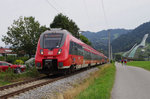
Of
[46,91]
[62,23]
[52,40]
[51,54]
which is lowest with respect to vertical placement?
[46,91]

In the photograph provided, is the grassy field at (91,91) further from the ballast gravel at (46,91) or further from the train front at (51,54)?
the train front at (51,54)

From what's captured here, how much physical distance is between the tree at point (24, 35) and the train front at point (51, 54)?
40.1 m

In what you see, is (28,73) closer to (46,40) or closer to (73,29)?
(46,40)

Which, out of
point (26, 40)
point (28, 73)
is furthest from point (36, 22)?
point (28, 73)

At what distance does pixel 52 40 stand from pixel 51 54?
126cm

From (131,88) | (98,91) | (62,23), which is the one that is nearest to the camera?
(98,91)

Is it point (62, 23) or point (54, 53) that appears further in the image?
point (62, 23)

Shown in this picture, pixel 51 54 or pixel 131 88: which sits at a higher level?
pixel 51 54

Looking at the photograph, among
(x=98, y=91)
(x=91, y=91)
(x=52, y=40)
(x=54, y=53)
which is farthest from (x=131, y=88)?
(x=52, y=40)

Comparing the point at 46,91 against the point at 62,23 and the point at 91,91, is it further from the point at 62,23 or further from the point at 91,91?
the point at 62,23

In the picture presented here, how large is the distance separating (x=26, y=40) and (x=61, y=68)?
4148 centimetres

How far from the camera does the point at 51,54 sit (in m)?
13.9

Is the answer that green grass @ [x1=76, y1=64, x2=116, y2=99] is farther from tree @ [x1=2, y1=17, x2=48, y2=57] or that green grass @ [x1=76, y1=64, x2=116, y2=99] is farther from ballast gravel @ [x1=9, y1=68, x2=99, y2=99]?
tree @ [x1=2, y1=17, x2=48, y2=57]

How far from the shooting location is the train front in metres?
13.7
